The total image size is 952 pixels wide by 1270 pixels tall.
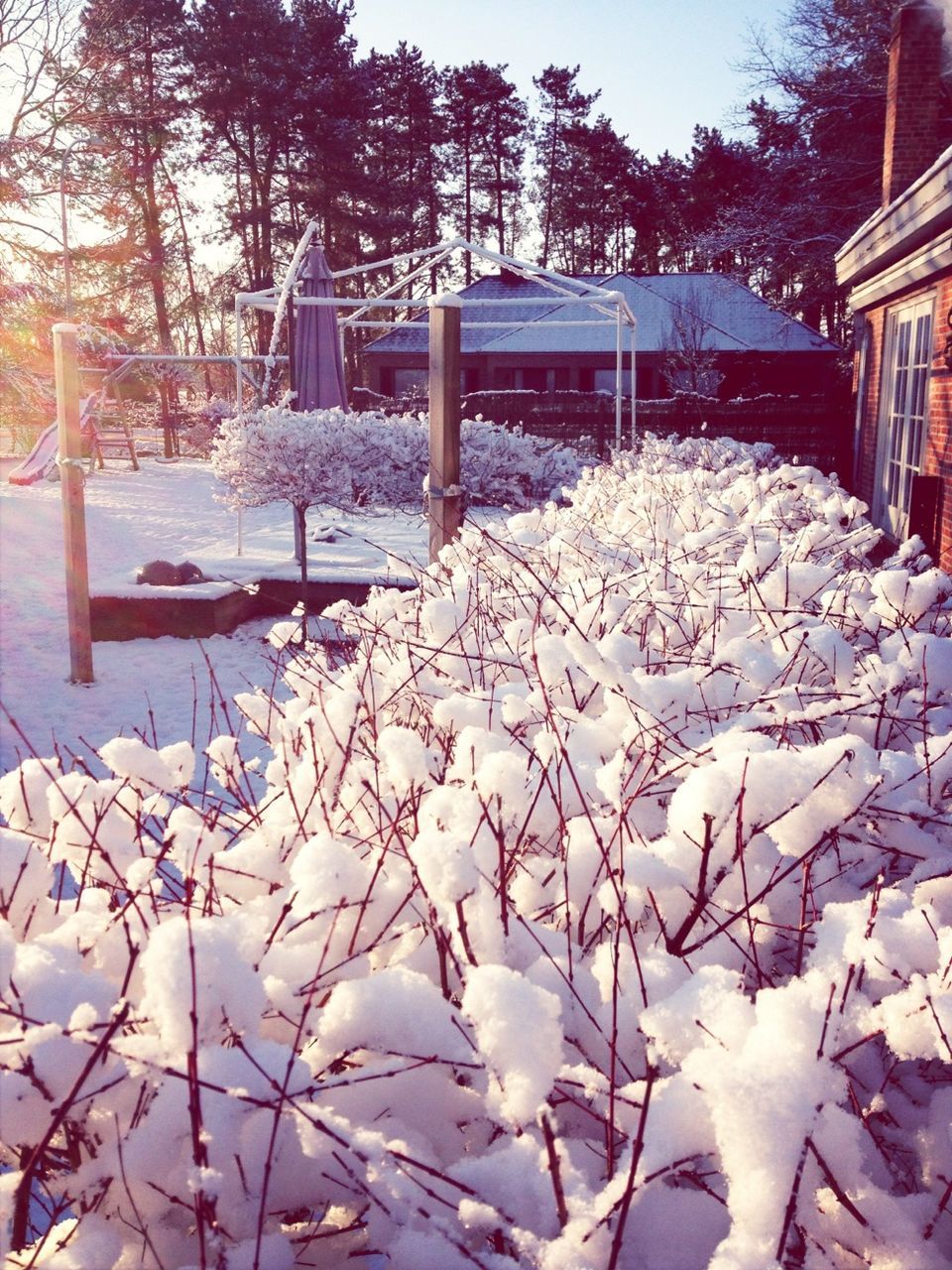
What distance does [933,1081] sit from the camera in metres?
1.47

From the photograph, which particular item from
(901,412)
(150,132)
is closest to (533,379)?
(150,132)

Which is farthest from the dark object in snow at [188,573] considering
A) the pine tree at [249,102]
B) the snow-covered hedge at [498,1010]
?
the pine tree at [249,102]

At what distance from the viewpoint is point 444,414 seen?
550 cm

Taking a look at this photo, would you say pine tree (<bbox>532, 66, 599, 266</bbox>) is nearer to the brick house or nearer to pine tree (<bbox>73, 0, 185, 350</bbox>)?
pine tree (<bbox>73, 0, 185, 350</bbox>)

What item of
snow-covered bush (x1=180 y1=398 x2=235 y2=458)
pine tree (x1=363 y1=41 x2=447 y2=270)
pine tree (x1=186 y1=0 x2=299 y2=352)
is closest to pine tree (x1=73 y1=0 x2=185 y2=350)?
pine tree (x1=186 y1=0 x2=299 y2=352)

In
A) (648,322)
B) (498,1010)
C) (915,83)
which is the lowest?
(498,1010)

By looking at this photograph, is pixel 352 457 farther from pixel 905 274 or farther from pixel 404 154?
pixel 404 154

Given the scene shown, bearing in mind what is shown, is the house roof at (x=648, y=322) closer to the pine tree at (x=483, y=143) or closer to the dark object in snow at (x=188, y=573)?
the pine tree at (x=483, y=143)

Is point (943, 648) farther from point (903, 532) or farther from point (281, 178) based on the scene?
point (281, 178)

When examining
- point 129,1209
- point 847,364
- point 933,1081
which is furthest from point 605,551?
point 847,364

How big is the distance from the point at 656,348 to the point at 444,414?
21.7m

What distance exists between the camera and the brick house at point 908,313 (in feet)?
21.7

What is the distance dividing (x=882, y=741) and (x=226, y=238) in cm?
3537

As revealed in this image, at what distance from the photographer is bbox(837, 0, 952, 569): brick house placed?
6602 mm
